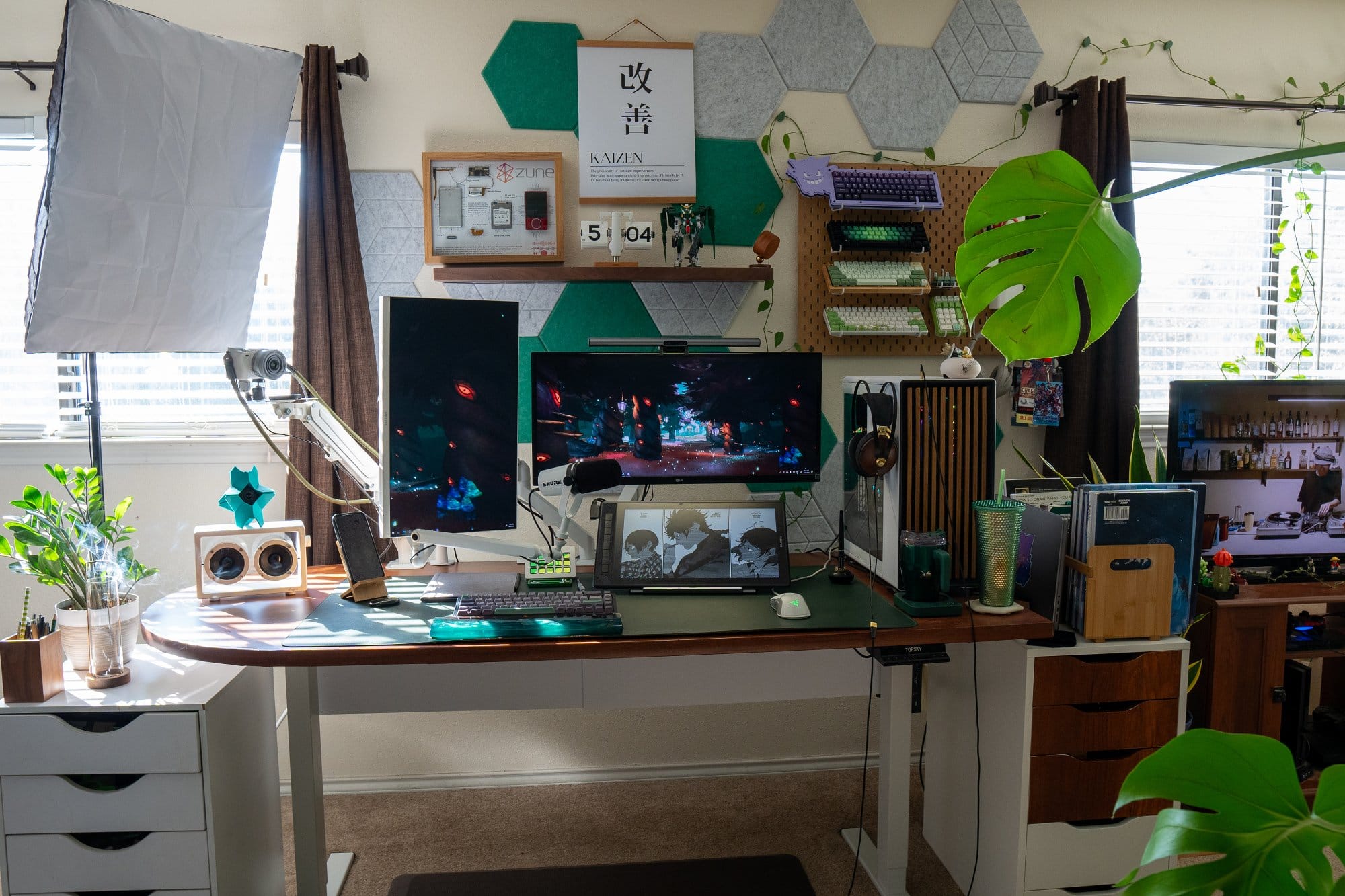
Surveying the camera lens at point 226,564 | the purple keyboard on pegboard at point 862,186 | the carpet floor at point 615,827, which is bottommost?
the carpet floor at point 615,827

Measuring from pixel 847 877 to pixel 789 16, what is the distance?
2431 millimetres

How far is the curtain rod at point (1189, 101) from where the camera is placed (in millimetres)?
2434

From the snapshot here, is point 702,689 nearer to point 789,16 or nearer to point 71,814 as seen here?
point 71,814

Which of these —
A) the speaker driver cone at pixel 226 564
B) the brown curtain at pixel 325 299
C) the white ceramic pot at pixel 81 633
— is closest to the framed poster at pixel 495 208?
→ the brown curtain at pixel 325 299

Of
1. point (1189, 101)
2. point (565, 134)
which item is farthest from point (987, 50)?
point (565, 134)

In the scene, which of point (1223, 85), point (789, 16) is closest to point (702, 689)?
point (789, 16)

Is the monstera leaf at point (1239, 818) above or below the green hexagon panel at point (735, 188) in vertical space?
below

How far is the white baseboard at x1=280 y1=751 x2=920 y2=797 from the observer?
246cm

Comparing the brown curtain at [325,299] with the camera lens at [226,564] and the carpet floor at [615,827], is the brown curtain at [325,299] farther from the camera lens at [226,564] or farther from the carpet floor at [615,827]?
the carpet floor at [615,827]

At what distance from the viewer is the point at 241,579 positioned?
184 cm

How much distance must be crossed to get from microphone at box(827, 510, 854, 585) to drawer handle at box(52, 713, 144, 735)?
148 centimetres

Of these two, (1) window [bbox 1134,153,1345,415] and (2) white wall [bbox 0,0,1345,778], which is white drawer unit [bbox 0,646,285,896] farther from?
(1) window [bbox 1134,153,1345,415]

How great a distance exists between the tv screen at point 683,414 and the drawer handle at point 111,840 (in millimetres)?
1096

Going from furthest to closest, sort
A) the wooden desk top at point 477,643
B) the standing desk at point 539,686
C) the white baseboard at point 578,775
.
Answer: the white baseboard at point 578,775 → the standing desk at point 539,686 → the wooden desk top at point 477,643
